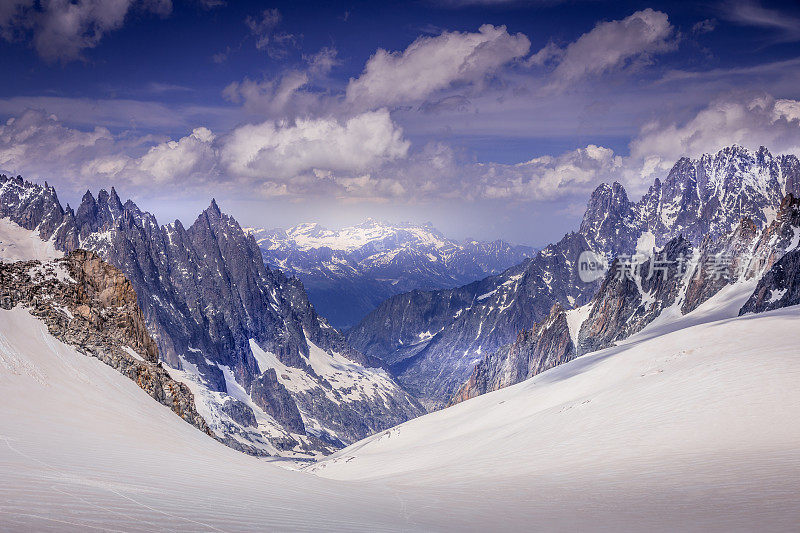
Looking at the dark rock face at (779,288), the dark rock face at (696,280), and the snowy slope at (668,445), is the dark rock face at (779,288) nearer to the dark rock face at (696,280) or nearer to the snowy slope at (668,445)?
the dark rock face at (696,280)

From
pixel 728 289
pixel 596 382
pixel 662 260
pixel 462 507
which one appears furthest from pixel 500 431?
pixel 662 260

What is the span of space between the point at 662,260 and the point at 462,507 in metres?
164

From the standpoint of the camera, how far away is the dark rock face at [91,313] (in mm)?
33500

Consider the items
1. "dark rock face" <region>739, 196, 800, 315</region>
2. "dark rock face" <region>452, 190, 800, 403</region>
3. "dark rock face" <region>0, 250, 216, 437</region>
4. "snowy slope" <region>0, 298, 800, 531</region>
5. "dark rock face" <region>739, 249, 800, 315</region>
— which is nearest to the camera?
"snowy slope" <region>0, 298, 800, 531</region>

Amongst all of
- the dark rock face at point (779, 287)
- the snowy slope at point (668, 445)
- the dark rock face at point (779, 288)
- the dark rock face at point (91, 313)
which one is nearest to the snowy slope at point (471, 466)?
the snowy slope at point (668, 445)

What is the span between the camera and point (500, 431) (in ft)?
148

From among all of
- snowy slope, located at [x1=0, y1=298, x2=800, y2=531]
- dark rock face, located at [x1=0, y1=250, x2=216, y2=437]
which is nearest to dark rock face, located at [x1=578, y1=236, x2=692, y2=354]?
snowy slope, located at [x1=0, y1=298, x2=800, y2=531]

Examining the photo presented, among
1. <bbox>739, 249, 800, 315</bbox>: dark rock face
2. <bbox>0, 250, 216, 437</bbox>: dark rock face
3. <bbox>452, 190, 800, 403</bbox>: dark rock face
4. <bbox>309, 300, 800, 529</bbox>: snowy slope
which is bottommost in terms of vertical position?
<bbox>309, 300, 800, 529</bbox>: snowy slope

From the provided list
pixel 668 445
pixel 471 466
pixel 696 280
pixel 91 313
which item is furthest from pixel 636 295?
pixel 91 313

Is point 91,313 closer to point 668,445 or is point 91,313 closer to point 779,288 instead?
point 668,445

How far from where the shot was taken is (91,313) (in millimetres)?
39219

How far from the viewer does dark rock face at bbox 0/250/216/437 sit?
110ft

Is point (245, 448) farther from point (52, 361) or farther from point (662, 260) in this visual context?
point (52, 361)

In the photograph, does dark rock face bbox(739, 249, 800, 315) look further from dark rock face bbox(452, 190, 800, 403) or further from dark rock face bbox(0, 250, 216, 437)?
dark rock face bbox(0, 250, 216, 437)
